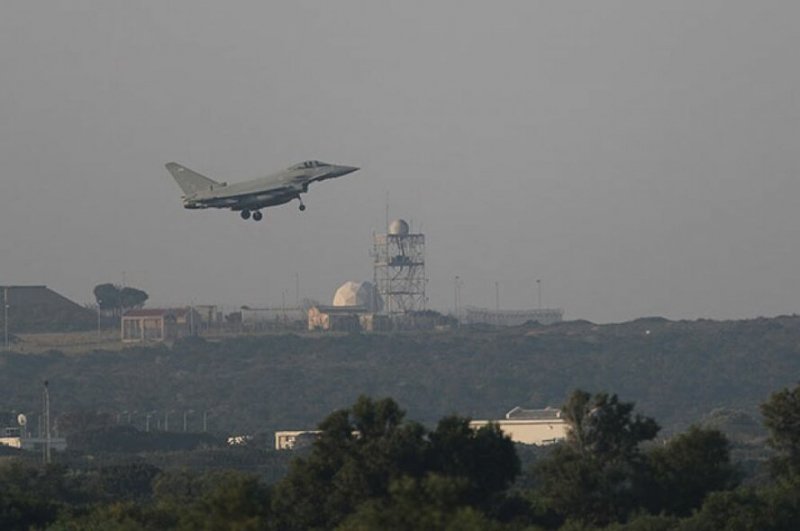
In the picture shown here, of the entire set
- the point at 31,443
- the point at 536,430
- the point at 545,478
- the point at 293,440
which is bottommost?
the point at 545,478

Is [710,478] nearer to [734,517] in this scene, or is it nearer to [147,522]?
[734,517]

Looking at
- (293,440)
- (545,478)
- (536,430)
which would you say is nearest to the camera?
(545,478)

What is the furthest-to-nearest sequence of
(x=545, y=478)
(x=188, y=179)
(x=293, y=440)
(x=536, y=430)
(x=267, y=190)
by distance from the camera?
(x=293, y=440)
(x=536, y=430)
(x=188, y=179)
(x=267, y=190)
(x=545, y=478)

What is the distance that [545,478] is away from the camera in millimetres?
89000

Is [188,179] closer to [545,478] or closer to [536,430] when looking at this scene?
[536,430]

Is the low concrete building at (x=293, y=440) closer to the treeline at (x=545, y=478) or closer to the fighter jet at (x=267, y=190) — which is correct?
the fighter jet at (x=267, y=190)

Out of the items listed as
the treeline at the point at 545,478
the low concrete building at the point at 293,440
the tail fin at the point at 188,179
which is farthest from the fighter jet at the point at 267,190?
the low concrete building at the point at 293,440

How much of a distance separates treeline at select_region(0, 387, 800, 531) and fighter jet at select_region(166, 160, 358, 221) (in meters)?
37.7

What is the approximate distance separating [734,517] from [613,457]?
8128 mm

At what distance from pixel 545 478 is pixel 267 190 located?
48.2m

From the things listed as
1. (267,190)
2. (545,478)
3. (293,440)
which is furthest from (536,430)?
(545,478)

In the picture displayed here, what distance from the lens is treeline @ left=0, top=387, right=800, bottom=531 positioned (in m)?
82.8

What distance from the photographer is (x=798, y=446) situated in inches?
3802

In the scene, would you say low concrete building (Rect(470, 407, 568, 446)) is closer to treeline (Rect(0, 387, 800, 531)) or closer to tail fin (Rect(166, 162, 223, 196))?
tail fin (Rect(166, 162, 223, 196))
